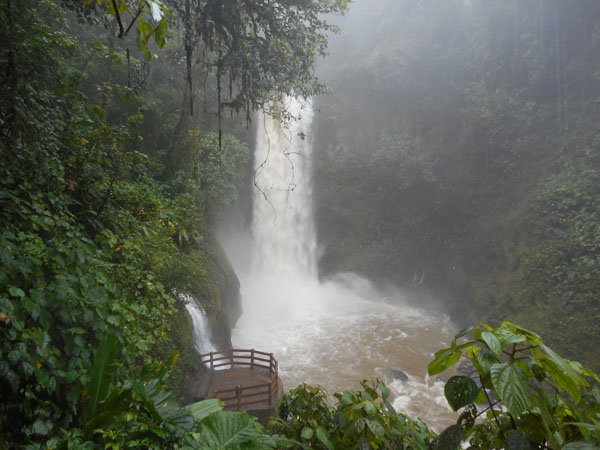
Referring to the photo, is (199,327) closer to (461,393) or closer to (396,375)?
(396,375)

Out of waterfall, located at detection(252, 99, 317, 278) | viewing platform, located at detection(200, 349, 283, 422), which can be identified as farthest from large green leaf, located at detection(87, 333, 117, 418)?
waterfall, located at detection(252, 99, 317, 278)

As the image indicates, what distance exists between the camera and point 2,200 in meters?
2.91

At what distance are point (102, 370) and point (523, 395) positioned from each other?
7.16 feet

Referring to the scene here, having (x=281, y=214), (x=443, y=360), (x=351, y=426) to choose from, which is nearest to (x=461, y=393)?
(x=443, y=360)

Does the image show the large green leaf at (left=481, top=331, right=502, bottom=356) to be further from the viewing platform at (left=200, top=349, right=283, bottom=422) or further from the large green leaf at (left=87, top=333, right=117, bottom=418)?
the viewing platform at (left=200, top=349, right=283, bottom=422)

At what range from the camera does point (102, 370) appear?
199cm

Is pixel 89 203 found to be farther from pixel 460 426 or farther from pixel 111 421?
pixel 460 426

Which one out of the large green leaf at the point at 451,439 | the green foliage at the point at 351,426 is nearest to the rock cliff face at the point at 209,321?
the green foliage at the point at 351,426

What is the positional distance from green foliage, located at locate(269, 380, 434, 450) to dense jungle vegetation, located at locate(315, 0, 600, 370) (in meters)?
9.94

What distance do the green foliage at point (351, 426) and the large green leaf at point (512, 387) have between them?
20.9 inches

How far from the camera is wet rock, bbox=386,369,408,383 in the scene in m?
10.0

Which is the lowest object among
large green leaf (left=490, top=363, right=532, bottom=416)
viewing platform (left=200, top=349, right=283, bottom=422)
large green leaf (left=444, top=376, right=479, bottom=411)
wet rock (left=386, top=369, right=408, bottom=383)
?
wet rock (left=386, top=369, right=408, bottom=383)

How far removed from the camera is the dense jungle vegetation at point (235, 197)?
5.17 ft

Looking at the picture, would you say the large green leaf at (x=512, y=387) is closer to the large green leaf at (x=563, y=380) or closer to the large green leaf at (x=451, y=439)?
the large green leaf at (x=563, y=380)
